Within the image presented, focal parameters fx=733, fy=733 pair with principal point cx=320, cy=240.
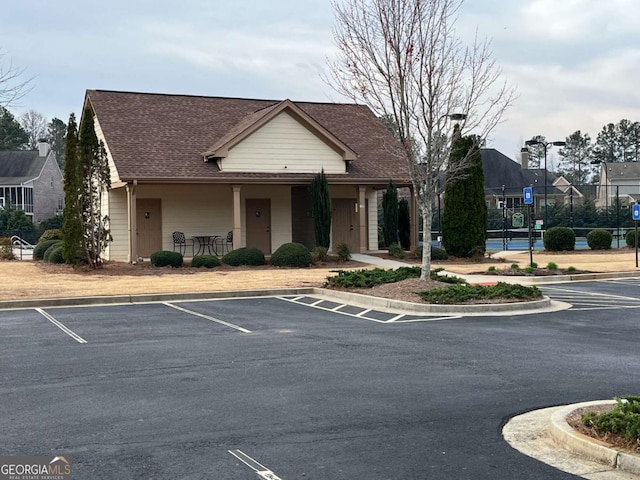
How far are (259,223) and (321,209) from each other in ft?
12.9

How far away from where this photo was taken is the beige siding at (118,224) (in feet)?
99.5

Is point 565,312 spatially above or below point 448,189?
below

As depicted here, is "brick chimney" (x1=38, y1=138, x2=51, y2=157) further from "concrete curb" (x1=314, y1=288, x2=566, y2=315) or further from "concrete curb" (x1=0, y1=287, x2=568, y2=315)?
"concrete curb" (x1=314, y1=288, x2=566, y2=315)

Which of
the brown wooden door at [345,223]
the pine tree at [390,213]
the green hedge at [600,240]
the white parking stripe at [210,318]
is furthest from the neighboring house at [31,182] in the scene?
the white parking stripe at [210,318]

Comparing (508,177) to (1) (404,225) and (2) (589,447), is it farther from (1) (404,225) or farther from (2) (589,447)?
(2) (589,447)

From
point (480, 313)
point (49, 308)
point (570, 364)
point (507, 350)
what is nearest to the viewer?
→ point (570, 364)

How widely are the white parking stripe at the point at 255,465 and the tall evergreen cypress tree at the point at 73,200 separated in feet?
68.0

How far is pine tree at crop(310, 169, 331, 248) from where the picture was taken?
96.9 feet

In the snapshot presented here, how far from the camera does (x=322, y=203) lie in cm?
2947

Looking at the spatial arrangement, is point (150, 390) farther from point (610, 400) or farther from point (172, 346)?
point (610, 400)

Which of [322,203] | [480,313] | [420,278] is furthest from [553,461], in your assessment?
[322,203]

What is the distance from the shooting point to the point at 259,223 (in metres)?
32.3

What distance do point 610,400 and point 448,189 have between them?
893 inches

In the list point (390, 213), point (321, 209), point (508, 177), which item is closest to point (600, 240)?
point (390, 213)
